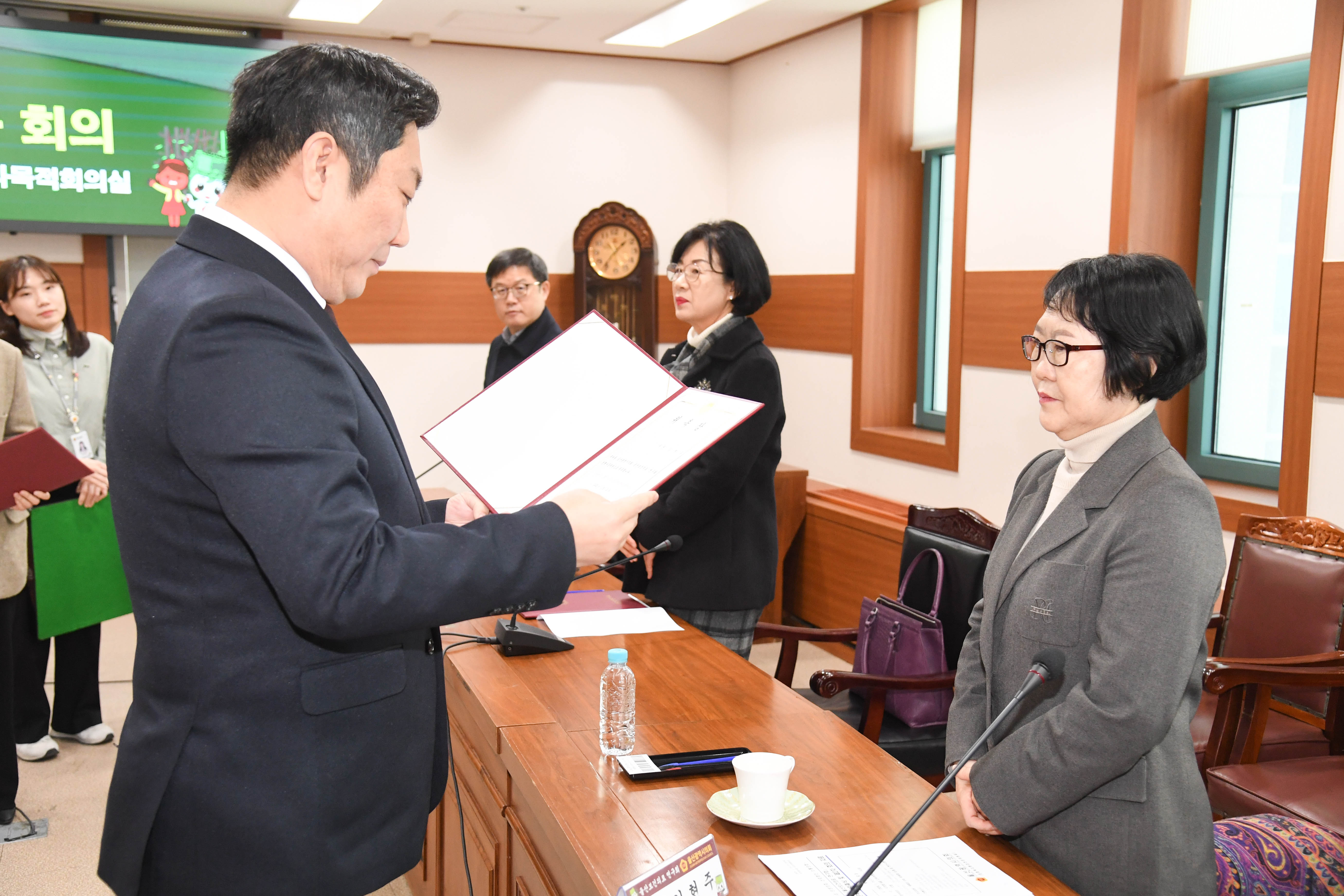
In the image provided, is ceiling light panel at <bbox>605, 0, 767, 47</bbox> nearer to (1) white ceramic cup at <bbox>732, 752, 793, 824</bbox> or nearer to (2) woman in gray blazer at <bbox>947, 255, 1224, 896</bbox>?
(2) woman in gray blazer at <bbox>947, 255, 1224, 896</bbox>

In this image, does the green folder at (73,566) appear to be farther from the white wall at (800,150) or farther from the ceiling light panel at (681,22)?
the white wall at (800,150)

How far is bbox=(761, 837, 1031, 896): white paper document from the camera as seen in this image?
1.32 meters

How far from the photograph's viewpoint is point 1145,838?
152 cm

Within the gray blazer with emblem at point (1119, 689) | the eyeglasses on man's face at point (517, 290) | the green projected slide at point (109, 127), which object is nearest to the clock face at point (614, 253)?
the eyeglasses on man's face at point (517, 290)

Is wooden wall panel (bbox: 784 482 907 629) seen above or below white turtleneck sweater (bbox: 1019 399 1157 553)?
below

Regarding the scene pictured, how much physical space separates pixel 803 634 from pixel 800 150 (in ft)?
11.2

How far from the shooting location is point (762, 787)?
1460 millimetres

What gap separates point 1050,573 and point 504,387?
2.98 ft

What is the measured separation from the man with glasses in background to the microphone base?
7.36 ft

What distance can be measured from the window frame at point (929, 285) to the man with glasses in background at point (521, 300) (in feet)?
5.95

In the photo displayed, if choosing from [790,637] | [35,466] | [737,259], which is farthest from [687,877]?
[35,466]

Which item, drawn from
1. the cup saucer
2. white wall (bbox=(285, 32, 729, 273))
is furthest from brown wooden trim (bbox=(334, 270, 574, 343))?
the cup saucer

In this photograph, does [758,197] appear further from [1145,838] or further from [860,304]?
[1145,838]

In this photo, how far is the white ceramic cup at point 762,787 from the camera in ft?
4.78
